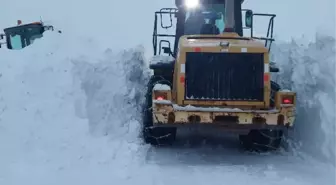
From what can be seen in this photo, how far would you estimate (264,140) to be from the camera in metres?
11.0

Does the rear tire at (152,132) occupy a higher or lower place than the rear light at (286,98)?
lower

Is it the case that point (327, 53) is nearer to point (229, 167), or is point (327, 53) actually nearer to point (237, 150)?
point (237, 150)

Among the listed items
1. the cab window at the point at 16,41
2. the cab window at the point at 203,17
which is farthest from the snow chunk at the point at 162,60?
the cab window at the point at 16,41

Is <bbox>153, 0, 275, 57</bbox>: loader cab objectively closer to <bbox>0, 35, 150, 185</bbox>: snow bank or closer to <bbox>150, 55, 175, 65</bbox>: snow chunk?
<bbox>150, 55, 175, 65</bbox>: snow chunk

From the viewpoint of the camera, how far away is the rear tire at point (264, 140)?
1078 cm

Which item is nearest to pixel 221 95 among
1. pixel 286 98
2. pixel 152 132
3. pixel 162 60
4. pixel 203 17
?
pixel 286 98

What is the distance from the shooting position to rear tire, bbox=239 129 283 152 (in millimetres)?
10781

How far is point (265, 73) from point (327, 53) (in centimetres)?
190

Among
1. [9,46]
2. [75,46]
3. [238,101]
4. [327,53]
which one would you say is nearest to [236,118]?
[238,101]

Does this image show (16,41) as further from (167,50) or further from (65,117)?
(65,117)

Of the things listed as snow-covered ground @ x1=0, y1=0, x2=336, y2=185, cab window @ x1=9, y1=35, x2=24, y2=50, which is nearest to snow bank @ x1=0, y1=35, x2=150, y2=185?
snow-covered ground @ x1=0, y1=0, x2=336, y2=185

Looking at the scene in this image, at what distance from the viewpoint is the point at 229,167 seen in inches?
375

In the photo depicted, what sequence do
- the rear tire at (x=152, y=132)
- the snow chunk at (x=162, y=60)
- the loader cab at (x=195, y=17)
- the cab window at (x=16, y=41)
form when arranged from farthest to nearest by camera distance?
the cab window at (x=16, y=41), the loader cab at (x=195, y=17), the snow chunk at (x=162, y=60), the rear tire at (x=152, y=132)

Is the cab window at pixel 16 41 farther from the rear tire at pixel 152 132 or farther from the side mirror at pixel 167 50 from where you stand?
the rear tire at pixel 152 132
